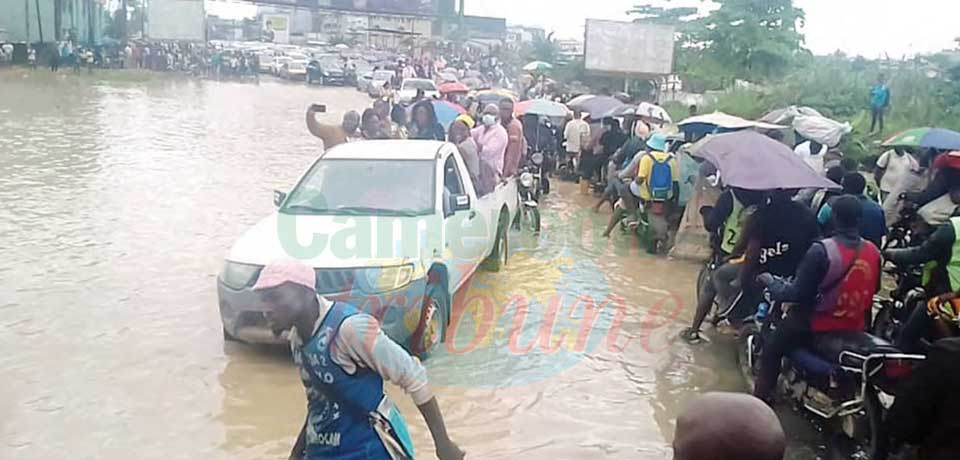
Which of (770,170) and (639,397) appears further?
(770,170)

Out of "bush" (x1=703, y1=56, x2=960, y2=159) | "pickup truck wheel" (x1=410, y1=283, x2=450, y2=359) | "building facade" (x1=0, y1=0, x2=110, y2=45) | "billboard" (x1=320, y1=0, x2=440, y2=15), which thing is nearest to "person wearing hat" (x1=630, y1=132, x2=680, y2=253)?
"pickup truck wheel" (x1=410, y1=283, x2=450, y2=359)

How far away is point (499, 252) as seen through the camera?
33.9 ft

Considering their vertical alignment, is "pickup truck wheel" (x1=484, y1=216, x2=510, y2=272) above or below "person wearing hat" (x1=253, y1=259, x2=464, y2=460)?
below

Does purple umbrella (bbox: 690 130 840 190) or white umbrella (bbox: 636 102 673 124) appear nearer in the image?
purple umbrella (bbox: 690 130 840 190)

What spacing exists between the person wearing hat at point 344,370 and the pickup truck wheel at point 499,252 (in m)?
6.54

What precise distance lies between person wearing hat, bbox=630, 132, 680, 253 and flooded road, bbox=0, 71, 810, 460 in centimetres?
36

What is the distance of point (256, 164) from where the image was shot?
58.1ft

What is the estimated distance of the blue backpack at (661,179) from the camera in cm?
1116

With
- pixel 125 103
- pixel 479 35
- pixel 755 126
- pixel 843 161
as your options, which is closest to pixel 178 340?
pixel 843 161

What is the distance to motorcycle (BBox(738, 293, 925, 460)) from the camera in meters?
4.76

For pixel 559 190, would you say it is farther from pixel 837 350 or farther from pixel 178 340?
pixel 837 350

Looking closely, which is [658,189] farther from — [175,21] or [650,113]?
[175,21]

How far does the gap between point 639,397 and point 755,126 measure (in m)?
7.19

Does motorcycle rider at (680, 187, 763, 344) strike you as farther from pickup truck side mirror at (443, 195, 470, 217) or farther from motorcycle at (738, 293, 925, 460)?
pickup truck side mirror at (443, 195, 470, 217)
